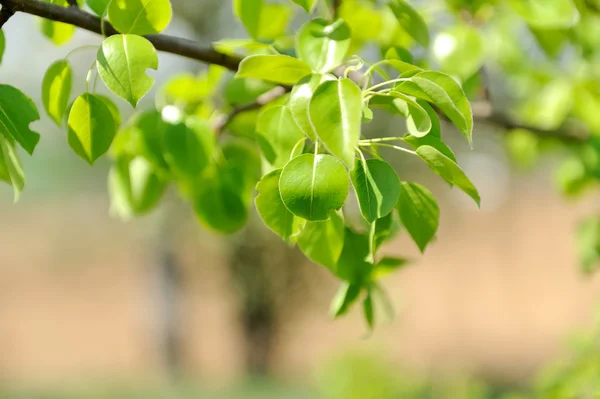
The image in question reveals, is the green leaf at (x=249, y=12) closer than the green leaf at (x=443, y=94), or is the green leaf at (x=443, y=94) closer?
the green leaf at (x=443, y=94)

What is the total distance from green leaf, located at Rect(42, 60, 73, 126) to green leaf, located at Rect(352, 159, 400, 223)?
Result: 0.23m

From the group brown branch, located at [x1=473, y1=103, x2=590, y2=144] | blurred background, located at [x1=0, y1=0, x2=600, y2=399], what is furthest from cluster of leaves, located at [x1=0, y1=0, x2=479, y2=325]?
blurred background, located at [x1=0, y1=0, x2=600, y2=399]

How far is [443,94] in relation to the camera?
1.20 feet

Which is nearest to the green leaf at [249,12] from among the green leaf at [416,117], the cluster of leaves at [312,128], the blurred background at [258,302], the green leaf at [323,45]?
the cluster of leaves at [312,128]

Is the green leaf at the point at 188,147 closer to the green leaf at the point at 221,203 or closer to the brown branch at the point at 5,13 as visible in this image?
the green leaf at the point at 221,203

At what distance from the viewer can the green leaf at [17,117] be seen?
41cm

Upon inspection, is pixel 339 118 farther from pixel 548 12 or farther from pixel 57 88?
pixel 548 12

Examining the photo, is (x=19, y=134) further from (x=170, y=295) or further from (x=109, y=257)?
(x=109, y=257)

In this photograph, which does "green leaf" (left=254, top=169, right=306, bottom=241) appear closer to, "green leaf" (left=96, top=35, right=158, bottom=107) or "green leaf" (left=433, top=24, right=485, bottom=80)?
"green leaf" (left=96, top=35, right=158, bottom=107)

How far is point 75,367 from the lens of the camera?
6223mm

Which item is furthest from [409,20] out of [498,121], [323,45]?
[498,121]

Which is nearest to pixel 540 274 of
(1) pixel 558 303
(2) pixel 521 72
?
(1) pixel 558 303

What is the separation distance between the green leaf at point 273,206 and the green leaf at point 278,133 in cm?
7

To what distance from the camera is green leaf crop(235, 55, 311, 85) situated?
1.30 feet
